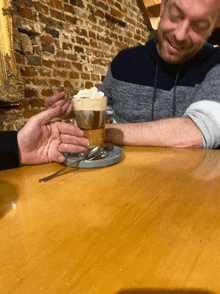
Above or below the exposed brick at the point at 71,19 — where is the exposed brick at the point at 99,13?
above

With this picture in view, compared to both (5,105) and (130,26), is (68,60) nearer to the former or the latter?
(5,105)

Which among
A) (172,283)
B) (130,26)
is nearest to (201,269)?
(172,283)

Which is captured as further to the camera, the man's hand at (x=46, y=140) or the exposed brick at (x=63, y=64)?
the exposed brick at (x=63, y=64)

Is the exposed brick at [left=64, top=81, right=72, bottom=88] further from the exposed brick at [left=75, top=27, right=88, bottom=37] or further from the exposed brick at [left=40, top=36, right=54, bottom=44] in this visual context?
the exposed brick at [left=75, top=27, right=88, bottom=37]

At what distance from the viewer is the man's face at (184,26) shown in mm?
1037

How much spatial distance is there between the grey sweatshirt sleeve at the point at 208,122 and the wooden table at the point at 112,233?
0.31m

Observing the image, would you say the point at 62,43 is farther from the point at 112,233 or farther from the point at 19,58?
the point at 112,233

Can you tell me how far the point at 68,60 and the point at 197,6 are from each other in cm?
141

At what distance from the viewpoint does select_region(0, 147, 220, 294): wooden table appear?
0.81 feet

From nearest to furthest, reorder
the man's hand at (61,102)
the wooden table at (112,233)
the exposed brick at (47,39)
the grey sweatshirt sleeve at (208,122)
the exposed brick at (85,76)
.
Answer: the wooden table at (112,233)
the grey sweatshirt sleeve at (208,122)
the man's hand at (61,102)
the exposed brick at (47,39)
the exposed brick at (85,76)

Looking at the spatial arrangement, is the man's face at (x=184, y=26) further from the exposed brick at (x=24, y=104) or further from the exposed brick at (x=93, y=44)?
the exposed brick at (x=93, y=44)

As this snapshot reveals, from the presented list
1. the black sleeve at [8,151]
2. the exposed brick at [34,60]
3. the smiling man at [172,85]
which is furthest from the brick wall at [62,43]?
the black sleeve at [8,151]

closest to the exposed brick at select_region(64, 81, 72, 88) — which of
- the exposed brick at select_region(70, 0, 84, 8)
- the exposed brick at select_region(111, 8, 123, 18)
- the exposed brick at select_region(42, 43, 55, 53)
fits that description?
the exposed brick at select_region(42, 43, 55, 53)

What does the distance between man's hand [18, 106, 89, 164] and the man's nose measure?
85cm
